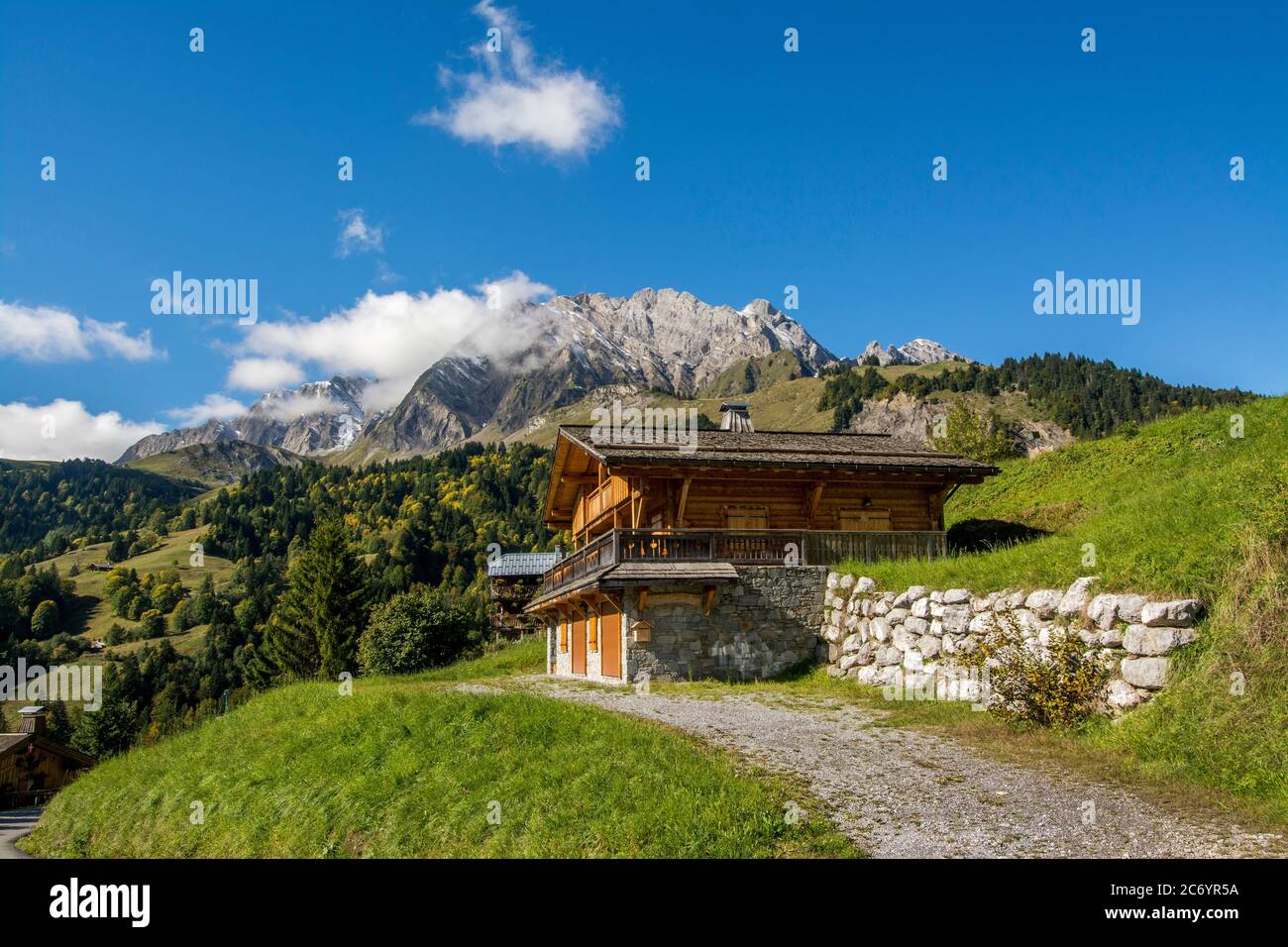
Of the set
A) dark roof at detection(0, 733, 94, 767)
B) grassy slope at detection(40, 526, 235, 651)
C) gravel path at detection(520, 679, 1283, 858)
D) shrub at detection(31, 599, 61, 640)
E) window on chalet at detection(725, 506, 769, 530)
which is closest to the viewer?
gravel path at detection(520, 679, 1283, 858)

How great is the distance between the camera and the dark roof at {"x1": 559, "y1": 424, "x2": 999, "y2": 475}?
21.8m

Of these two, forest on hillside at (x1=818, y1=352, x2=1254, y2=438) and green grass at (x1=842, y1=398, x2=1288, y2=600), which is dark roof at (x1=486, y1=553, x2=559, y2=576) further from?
forest on hillside at (x1=818, y1=352, x2=1254, y2=438)

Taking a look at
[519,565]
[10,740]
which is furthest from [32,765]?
[519,565]

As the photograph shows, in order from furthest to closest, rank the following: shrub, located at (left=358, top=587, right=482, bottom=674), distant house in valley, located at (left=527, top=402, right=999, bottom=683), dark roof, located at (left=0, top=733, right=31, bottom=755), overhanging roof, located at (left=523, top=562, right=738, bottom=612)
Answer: dark roof, located at (left=0, top=733, right=31, bottom=755) → shrub, located at (left=358, top=587, right=482, bottom=674) → distant house in valley, located at (left=527, top=402, right=999, bottom=683) → overhanging roof, located at (left=523, top=562, right=738, bottom=612)

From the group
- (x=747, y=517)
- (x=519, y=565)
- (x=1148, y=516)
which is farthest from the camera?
(x=519, y=565)

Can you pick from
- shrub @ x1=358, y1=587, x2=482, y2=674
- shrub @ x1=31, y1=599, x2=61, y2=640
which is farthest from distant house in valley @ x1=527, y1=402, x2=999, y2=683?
shrub @ x1=31, y1=599, x2=61, y2=640

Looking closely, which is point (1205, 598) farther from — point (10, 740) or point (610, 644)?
point (10, 740)

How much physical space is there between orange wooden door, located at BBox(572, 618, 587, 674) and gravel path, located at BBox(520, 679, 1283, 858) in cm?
1211

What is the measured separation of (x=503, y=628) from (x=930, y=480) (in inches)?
1198

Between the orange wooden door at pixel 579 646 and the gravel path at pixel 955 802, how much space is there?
39.7 ft

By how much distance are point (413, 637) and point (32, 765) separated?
48134 mm

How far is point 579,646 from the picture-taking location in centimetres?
2617

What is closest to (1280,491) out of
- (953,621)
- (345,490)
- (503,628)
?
(953,621)

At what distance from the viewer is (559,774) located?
9.73 meters
